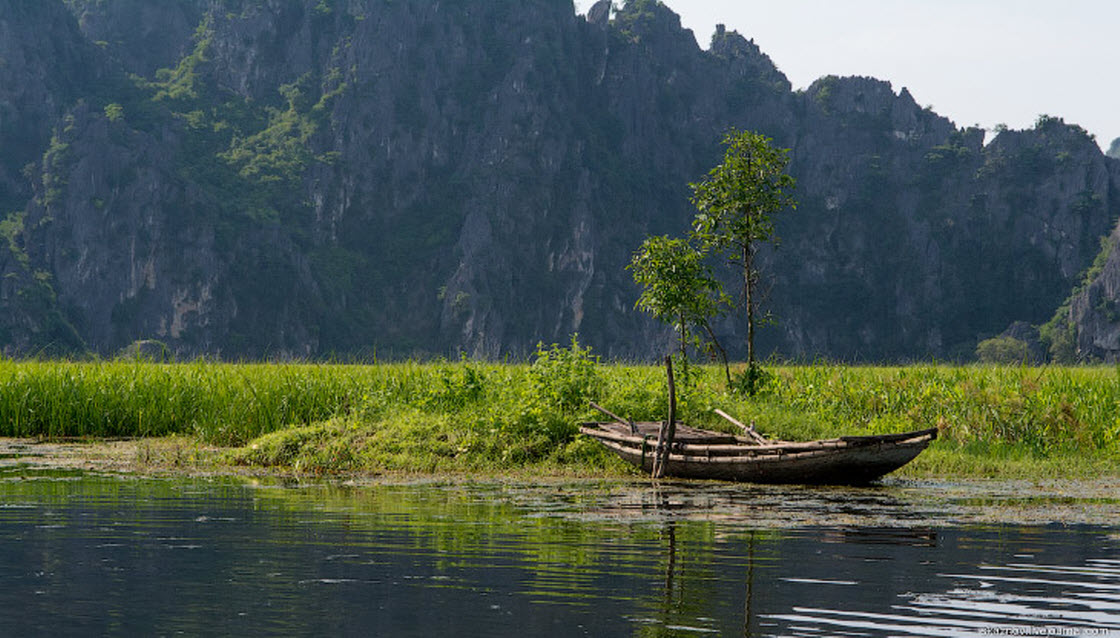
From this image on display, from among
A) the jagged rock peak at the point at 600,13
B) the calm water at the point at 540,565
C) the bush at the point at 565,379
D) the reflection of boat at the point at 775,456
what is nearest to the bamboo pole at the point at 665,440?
the reflection of boat at the point at 775,456

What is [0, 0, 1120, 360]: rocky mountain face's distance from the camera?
123m

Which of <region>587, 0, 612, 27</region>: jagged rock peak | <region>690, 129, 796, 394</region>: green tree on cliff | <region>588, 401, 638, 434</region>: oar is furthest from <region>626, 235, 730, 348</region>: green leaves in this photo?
<region>587, 0, 612, 27</region>: jagged rock peak

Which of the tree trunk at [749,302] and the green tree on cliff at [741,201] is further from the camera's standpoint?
the green tree on cliff at [741,201]

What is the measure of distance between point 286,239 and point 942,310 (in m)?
70.5

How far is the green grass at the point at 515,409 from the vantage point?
15.4 metres

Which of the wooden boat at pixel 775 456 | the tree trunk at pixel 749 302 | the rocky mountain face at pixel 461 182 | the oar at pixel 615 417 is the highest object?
the rocky mountain face at pixel 461 182

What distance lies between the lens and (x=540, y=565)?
842 cm

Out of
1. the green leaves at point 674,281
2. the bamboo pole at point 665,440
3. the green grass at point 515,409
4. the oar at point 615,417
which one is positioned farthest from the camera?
the green leaves at point 674,281

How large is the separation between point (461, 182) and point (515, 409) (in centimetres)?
13009

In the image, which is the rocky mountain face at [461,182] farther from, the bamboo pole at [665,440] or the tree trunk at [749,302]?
the bamboo pole at [665,440]

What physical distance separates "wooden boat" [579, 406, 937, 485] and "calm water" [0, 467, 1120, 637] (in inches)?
25.2

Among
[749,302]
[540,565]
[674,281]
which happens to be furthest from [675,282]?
[540,565]

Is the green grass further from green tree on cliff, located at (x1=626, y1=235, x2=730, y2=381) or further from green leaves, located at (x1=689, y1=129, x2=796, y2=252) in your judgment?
green leaves, located at (x1=689, y1=129, x2=796, y2=252)

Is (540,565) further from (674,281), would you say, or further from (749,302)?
(749,302)
